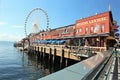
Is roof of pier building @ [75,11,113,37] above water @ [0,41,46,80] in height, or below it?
above

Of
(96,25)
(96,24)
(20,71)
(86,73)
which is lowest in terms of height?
(20,71)

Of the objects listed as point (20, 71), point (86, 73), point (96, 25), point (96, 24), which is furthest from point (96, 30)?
point (86, 73)

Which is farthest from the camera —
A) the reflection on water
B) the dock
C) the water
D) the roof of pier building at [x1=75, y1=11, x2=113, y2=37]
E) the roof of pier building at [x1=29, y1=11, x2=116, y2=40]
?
the roof of pier building at [x1=75, y1=11, x2=113, y2=37]

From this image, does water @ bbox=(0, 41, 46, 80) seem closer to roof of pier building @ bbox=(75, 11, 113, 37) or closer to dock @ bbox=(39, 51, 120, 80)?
roof of pier building @ bbox=(75, 11, 113, 37)

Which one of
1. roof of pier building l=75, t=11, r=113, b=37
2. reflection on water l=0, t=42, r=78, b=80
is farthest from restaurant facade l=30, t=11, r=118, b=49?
reflection on water l=0, t=42, r=78, b=80

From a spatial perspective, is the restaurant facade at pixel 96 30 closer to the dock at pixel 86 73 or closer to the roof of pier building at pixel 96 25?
the roof of pier building at pixel 96 25

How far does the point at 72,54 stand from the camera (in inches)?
1217

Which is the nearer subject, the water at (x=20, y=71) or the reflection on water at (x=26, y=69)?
the water at (x=20, y=71)

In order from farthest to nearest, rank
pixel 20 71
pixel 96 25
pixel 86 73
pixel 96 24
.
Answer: pixel 96 24 < pixel 96 25 < pixel 20 71 < pixel 86 73

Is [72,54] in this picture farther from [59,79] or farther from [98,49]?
[59,79]

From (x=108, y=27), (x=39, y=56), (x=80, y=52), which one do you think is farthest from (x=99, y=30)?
(x=39, y=56)

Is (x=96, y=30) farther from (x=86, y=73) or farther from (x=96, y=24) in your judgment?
(x=86, y=73)

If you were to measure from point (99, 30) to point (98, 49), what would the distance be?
14.2m

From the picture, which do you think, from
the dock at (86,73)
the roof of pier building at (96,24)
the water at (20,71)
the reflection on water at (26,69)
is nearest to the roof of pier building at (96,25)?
the roof of pier building at (96,24)
